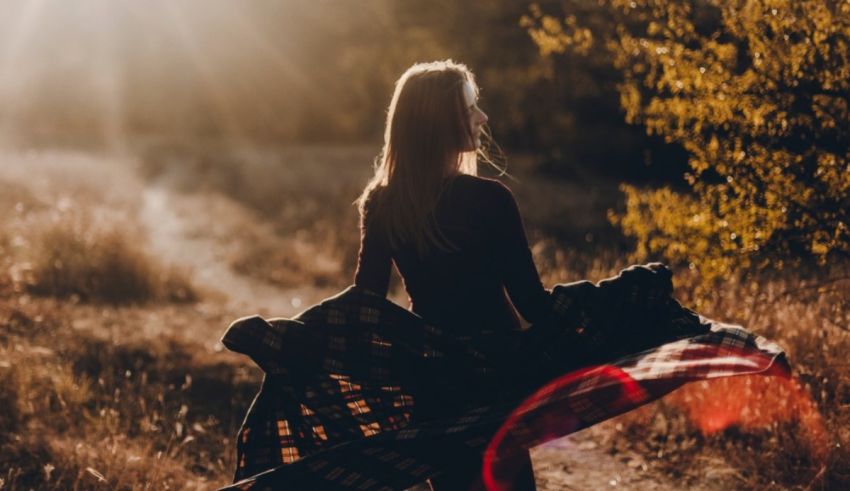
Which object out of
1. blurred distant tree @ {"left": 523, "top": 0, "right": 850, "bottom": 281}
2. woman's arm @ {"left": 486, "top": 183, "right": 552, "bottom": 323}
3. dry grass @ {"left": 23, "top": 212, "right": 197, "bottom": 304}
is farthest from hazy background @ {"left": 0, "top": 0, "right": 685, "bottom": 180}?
woman's arm @ {"left": 486, "top": 183, "right": 552, "bottom": 323}

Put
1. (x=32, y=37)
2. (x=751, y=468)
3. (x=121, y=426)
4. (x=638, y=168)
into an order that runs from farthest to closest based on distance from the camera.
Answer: (x=32, y=37) → (x=638, y=168) → (x=121, y=426) → (x=751, y=468)

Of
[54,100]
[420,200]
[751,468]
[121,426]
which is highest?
[54,100]

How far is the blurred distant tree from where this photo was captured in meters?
4.57

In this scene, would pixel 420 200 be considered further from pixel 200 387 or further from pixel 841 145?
pixel 200 387

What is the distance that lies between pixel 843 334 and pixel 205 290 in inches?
268

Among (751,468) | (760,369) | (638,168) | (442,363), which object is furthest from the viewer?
(638,168)

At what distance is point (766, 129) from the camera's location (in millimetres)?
4922

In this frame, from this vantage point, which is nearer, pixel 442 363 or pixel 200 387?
pixel 442 363

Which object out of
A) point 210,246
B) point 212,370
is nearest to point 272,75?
point 210,246

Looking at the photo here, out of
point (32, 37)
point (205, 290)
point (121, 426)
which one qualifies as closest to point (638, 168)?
point (205, 290)

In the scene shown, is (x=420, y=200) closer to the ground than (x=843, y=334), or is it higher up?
higher up

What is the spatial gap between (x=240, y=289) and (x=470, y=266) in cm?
788

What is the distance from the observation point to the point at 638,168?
19.2m

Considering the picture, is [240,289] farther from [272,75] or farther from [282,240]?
[272,75]
